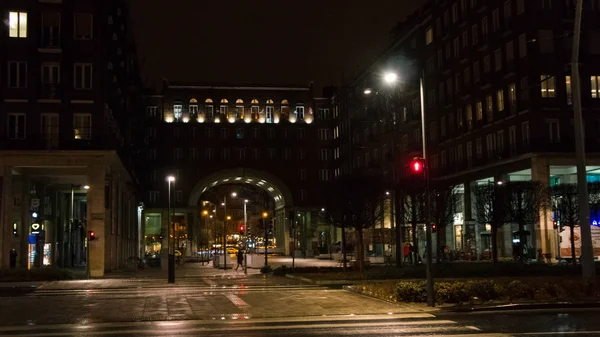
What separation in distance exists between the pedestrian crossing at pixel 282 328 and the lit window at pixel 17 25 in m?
34.3

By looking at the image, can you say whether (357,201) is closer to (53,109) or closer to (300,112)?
(53,109)

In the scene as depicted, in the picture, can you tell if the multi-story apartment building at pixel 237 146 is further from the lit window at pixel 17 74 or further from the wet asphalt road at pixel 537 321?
the wet asphalt road at pixel 537 321

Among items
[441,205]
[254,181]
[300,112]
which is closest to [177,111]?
[254,181]

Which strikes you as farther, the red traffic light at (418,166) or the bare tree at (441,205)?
the bare tree at (441,205)

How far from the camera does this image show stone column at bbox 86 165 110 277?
4653 centimetres

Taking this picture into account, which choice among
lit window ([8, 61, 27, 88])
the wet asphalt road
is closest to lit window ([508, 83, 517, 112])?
lit window ([8, 61, 27, 88])

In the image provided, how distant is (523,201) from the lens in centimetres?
4459

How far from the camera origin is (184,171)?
106 meters

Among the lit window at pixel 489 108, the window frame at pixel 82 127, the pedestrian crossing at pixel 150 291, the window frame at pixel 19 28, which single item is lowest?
the pedestrian crossing at pixel 150 291

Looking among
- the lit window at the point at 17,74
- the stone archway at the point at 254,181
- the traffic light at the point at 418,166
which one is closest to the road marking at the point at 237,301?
the traffic light at the point at 418,166

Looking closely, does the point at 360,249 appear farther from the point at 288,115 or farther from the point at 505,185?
the point at 288,115

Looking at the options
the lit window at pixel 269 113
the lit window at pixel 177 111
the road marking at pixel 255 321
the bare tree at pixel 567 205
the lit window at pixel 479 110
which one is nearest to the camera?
the road marking at pixel 255 321

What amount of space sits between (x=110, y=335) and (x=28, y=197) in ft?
129

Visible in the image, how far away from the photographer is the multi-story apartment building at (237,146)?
10644 centimetres
